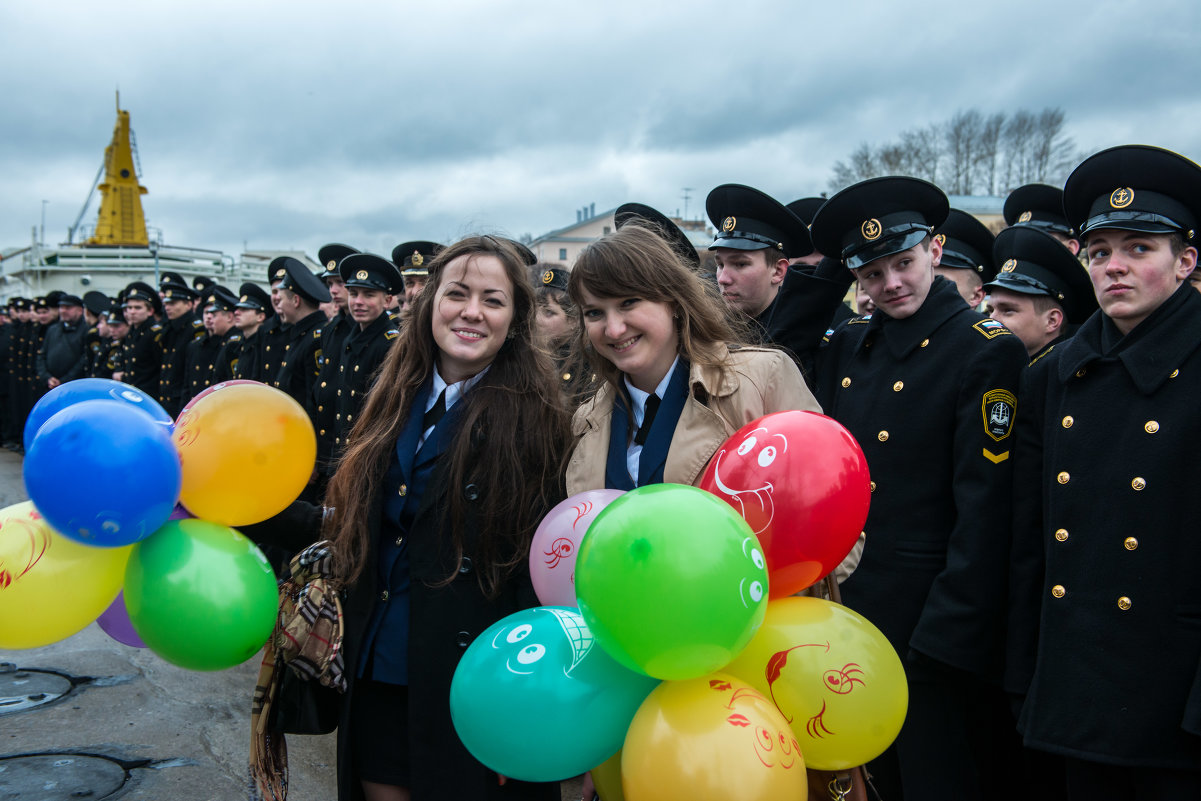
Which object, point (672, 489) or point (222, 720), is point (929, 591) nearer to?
point (672, 489)

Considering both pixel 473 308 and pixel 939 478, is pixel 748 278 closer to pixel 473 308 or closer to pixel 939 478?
pixel 939 478

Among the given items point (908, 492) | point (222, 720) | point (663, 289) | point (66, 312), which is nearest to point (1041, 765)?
point (908, 492)

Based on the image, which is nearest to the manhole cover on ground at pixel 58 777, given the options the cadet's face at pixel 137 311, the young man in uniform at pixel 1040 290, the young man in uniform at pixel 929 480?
the young man in uniform at pixel 929 480

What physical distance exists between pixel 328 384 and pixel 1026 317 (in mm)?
5009

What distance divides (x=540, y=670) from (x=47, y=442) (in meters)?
1.28

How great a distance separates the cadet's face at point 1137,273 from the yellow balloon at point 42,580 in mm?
2844

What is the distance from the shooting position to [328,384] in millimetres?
6727

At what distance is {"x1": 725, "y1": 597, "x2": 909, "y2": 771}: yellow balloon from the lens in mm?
1901

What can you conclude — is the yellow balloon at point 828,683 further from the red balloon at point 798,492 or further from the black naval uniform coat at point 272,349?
the black naval uniform coat at point 272,349

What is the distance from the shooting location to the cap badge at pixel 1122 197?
2459 millimetres

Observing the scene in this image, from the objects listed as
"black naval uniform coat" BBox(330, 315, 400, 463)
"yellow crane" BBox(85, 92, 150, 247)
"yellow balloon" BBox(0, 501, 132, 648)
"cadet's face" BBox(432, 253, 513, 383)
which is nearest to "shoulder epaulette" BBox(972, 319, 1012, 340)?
"cadet's face" BBox(432, 253, 513, 383)

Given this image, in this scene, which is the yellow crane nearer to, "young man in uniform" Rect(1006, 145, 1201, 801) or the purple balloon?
the purple balloon

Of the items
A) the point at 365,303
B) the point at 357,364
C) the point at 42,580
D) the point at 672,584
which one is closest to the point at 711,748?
the point at 672,584

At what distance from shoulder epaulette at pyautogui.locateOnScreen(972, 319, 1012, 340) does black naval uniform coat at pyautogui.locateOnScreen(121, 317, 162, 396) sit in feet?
37.5
